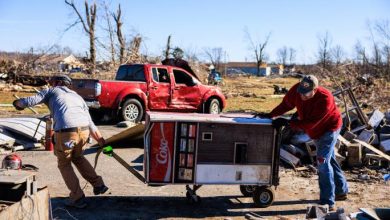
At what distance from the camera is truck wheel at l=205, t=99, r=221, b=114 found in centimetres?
1695

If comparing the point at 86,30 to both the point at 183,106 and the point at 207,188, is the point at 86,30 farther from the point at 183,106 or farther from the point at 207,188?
the point at 207,188

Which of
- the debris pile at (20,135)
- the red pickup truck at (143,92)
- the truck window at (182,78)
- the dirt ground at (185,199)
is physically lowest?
the dirt ground at (185,199)

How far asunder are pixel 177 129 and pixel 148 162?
555mm

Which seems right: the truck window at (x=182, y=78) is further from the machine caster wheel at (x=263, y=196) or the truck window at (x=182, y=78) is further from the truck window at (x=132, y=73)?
the machine caster wheel at (x=263, y=196)

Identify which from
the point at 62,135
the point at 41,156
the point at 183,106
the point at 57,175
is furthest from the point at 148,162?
the point at 183,106

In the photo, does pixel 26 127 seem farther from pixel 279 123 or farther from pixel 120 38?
pixel 120 38

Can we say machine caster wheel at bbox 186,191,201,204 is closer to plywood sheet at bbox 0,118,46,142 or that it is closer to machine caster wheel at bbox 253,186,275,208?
machine caster wheel at bbox 253,186,275,208

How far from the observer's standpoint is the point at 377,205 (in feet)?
23.2

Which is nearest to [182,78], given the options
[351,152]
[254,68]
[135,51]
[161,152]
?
[351,152]

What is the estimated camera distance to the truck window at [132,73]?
1537 cm

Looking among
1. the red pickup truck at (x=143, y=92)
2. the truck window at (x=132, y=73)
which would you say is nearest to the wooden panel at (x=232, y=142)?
the red pickup truck at (x=143, y=92)

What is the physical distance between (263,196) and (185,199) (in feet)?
3.81

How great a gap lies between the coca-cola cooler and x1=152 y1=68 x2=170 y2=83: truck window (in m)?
9.18

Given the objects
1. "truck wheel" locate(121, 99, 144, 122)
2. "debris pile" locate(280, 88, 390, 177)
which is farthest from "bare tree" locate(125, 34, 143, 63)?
"debris pile" locate(280, 88, 390, 177)
